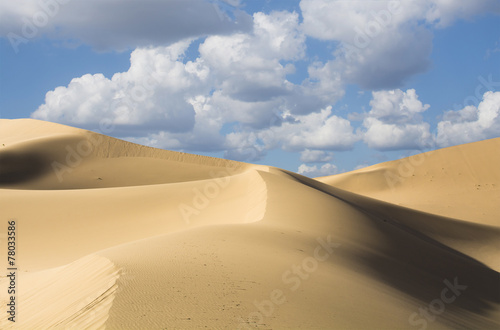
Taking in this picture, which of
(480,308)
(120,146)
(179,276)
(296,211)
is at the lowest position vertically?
(480,308)

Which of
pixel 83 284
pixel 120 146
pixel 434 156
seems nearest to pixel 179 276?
pixel 83 284

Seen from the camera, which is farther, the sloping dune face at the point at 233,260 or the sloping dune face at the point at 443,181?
the sloping dune face at the point at 443,181

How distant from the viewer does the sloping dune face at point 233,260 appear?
6418mm

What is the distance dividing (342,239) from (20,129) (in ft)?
144

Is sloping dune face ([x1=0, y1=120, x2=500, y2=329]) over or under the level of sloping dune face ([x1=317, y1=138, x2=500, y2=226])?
under

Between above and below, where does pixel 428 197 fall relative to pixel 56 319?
above

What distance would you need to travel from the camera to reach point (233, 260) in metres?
8.55

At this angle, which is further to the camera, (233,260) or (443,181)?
(443,181)

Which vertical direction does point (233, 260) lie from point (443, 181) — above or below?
below

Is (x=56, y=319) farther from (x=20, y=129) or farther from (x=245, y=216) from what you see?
(x=20, y=129)

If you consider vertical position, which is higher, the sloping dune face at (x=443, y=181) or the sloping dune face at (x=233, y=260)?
the sloping dune face at (x=443, y=181)

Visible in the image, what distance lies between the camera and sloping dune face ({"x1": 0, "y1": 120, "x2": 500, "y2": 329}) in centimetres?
642

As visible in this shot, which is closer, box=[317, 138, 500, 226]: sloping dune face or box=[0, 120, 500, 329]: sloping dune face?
box=[0, 120, 500, 329]: sloping dune face

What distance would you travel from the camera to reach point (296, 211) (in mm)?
16078
